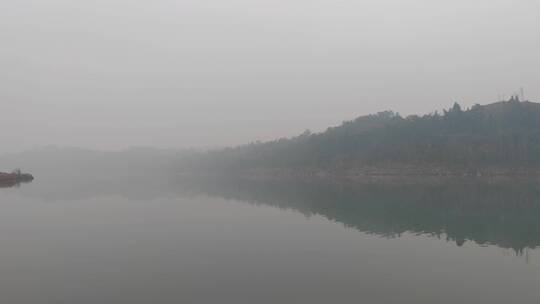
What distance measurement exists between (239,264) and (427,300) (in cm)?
1808

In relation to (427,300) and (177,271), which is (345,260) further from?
(177,271)

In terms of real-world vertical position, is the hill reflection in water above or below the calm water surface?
below

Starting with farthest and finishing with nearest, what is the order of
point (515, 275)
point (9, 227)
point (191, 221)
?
point (191, 221), point (9, 227), point (515, 275)

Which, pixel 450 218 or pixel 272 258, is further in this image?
pixel 450 218

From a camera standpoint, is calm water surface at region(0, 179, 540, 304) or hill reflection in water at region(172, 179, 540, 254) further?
hill reflection in water at region(172, 179, 540, 254)

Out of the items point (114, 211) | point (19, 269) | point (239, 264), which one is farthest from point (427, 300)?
point (114, 211)

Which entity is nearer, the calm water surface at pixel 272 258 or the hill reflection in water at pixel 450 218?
the calm water surface at pixel 272 258

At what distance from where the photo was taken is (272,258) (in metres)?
43.7

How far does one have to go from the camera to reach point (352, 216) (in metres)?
77.1

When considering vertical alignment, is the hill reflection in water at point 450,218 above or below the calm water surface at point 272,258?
below

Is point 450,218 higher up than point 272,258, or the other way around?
point 272,258

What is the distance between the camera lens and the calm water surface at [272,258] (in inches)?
1260

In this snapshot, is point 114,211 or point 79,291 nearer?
point 79,291

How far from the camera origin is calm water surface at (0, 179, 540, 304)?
3200 cm
